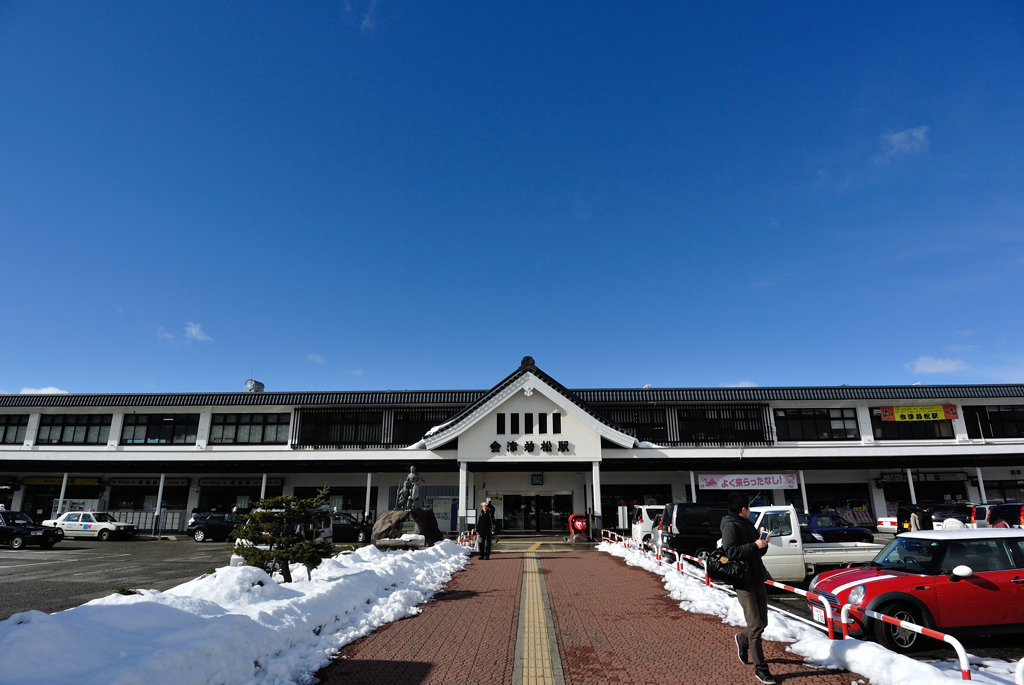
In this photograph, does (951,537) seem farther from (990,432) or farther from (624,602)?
(990,432)

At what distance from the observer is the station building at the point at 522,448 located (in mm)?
26500

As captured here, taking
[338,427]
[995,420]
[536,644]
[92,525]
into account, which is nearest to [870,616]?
[536,644]

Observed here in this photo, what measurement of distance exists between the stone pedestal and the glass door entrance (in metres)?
10.2

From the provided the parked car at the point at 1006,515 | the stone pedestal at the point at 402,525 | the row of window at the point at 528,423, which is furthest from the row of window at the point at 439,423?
the parked car at the point at 1006,515

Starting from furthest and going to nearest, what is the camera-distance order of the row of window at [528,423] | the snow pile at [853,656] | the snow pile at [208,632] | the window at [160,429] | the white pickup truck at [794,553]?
the window at [160,429] → the row of window at [528,423] → the white pickup truck at [794,553] → the snow pile at [853,656] → the snow pile at [208,632]

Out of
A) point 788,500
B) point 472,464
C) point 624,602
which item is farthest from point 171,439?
point 788,500

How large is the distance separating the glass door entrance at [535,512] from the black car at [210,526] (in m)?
12.5

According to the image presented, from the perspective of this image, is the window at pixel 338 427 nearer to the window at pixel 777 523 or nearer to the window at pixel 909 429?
the window at pixel 777 523

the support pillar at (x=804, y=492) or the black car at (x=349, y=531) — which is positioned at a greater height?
the support pillar at (x=804, y=492)

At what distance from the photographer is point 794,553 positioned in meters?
11.5

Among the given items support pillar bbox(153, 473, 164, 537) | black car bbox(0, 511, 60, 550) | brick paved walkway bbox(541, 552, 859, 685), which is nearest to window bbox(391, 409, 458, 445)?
support pillar bbox(153, 473, 164, 537)

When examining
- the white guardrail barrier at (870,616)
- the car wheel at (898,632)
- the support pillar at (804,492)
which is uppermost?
the support pillar at (804,492)

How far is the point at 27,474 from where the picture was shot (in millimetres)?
29953

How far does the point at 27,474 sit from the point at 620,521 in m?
29.8
